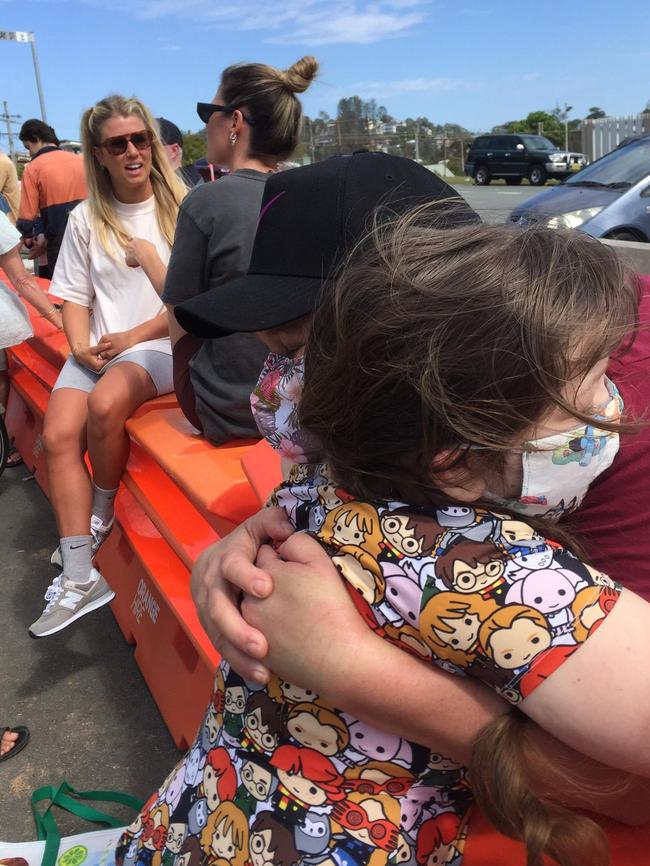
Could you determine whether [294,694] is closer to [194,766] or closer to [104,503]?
[194,766]

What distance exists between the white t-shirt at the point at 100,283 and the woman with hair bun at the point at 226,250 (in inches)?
35.8

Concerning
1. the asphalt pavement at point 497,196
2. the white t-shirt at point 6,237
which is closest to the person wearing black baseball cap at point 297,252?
the white t-shirt at point 6,237

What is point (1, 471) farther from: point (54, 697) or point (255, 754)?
point (255, 754)

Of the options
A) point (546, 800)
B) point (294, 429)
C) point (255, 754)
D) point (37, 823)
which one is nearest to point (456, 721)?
point (546, 800)

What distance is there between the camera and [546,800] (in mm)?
909

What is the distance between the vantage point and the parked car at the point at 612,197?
26.5 ft

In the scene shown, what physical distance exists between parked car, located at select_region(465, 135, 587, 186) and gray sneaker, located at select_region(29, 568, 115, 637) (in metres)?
24.1

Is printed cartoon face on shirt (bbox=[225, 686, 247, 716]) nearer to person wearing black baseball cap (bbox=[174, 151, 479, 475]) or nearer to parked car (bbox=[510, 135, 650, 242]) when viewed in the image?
person wearing black baseball cap (bbox=[174, 151, 479, 475])

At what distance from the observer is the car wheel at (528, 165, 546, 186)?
2480 centimetres

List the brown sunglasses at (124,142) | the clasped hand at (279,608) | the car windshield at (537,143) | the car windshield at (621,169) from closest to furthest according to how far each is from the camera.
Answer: the clasped hand at (279,608) → the brown sunglasses at (124,142) → the car windshield at (621,169) → the car windshield at (537,143)

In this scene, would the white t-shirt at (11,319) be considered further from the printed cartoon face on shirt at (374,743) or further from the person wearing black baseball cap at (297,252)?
the printed cartoon face on shirt at (374,743)

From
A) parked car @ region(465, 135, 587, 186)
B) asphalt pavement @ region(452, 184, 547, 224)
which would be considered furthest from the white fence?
asphalt pavement @ region(452, 184, 547, 224)

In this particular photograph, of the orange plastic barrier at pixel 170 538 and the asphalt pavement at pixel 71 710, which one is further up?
the orange plastic barrier at pixel 170 538

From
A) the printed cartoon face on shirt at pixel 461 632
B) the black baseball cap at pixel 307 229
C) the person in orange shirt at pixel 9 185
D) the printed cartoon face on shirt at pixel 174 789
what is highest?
the person in orange shirt at pixel 9 185
